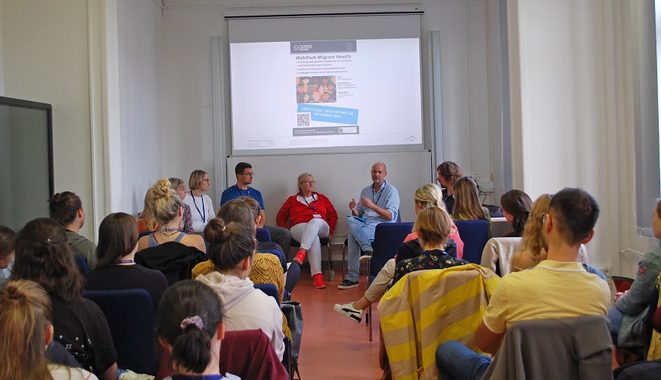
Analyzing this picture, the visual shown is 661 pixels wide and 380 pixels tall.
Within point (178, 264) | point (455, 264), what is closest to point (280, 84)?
point (178, 264)

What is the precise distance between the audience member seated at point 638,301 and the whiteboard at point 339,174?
5177 mm

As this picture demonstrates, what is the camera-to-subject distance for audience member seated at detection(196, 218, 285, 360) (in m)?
2.61

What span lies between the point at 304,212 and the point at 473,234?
11.0 feet

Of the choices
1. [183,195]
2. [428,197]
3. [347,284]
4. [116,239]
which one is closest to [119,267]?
[116,239]

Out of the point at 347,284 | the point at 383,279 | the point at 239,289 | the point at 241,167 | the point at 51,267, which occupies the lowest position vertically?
the point at 347,284

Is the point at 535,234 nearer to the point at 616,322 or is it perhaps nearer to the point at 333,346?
the point at 616,322

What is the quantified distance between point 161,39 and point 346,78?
88.3 inches

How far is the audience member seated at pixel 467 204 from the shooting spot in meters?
4.95

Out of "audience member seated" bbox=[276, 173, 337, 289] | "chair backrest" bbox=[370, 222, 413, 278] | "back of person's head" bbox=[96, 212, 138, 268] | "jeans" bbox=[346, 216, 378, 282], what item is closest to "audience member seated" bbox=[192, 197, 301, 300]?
"back of person's head" bbox=[96, 212, 138, 268]

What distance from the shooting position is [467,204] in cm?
497

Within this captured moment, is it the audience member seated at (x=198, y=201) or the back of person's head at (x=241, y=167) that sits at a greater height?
the back of person's head at (x=241, y=167)

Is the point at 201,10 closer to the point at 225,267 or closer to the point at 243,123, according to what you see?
the point at 243,123

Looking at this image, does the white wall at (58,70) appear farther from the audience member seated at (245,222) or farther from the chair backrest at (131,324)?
the chair backrest at (131,324)

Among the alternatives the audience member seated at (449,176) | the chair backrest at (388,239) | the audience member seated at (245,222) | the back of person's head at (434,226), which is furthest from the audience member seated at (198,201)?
the back of person's head at (434,226)
